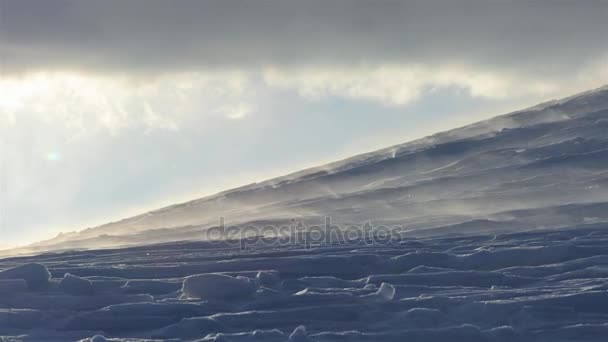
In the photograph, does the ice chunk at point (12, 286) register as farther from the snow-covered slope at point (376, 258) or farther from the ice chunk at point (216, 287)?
the ice chunk at point (216, 287)

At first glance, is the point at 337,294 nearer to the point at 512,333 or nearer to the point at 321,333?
the point at 321,333

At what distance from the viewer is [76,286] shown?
67.4 ft

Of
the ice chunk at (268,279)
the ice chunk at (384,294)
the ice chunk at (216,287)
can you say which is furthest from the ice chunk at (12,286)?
the ice chunk at (384,294)

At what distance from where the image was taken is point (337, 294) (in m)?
19.3

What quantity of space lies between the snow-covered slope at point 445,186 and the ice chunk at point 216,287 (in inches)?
364

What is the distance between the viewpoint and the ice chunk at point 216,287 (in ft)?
63.8

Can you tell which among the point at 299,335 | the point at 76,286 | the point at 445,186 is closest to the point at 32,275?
the point at 76,286

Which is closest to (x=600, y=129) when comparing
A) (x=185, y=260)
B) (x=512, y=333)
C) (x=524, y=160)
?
(x=524, y=160)

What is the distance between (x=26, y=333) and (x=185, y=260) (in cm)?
672

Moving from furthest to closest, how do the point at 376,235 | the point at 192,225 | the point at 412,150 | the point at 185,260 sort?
the point at 412,150 → the point at 192,225 → the point at 376,235 → the point at 185,260

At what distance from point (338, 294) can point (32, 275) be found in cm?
684

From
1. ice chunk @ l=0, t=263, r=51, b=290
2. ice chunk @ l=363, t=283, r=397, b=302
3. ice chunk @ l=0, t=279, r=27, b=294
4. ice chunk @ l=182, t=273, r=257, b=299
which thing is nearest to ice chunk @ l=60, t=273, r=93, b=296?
ice chunk @ l=0, t=263, r=51, b=290

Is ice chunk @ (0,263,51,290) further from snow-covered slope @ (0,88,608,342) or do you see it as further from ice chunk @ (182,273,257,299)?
ice chunk @ (182,273,257,299)

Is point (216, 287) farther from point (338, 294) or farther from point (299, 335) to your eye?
point (299, 335)
